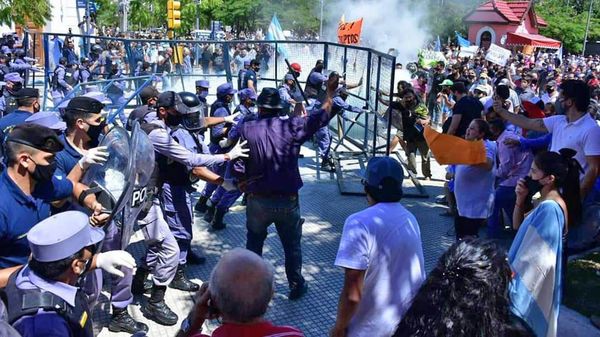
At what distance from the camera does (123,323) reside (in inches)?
154

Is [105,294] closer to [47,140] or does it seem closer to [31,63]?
[47,140]

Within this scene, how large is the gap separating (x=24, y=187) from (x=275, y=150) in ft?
5.85

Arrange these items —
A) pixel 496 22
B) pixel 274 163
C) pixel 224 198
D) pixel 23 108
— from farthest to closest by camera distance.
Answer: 1. pixel 496 22
2. pixel 224 198
3. pixel 23 108
4. pixel 274 163

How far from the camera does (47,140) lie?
2.86 metres

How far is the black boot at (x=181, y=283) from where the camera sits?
4.62 m

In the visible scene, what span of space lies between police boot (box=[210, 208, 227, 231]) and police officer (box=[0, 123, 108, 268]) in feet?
9.59

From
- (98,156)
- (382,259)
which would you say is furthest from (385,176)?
(98,156)

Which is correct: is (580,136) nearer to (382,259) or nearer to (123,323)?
(382,259)

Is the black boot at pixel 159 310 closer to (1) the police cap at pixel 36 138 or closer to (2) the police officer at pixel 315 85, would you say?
(1) the police cap at pixel 36 138

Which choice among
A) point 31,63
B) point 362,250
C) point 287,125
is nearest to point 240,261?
point 362,250

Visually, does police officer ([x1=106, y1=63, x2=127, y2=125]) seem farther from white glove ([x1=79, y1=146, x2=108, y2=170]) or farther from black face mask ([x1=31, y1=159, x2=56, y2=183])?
black face mask ([x1=31, y1=159, x2=56, y2=183])

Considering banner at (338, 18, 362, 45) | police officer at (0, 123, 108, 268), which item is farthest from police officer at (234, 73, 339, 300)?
banner at (338, 18, 362, 45)

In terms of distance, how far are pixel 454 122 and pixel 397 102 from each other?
1.17 metres

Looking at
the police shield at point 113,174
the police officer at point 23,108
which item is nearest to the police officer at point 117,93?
the police officer at point 23,108
